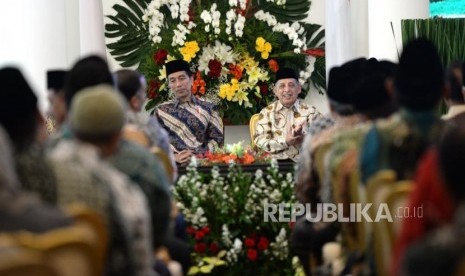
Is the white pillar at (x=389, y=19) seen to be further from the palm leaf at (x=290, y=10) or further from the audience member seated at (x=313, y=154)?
the audience member seated at (x=313, y=154)

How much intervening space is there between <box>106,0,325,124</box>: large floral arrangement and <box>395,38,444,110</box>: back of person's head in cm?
629

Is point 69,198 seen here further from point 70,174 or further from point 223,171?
point 223,171

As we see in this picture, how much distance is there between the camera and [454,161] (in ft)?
9.69

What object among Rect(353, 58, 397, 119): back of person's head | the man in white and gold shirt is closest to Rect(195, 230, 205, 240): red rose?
Rect(353, 58, 397, 119): back of person's head

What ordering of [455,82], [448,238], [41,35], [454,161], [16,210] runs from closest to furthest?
[448,238], [454,161], [16,210], [455,82], [41,35]

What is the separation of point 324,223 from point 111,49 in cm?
597

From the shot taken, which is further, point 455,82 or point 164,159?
point 455,82

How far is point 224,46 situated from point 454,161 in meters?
7.81

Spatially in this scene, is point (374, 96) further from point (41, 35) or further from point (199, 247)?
point (41, 35)

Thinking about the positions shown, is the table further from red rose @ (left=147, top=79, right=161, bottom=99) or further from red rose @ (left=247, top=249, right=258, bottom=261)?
red rose @ (left=147, top=79, right=161, bottom=99)

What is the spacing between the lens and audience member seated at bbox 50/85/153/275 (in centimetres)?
358

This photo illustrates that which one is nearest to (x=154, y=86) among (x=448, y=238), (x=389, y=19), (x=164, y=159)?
(x=389, y=19)

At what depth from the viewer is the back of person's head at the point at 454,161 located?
9.64 ft

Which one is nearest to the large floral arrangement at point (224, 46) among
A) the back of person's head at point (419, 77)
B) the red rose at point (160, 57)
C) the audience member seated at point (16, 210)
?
the red rose at point (160, 57)
